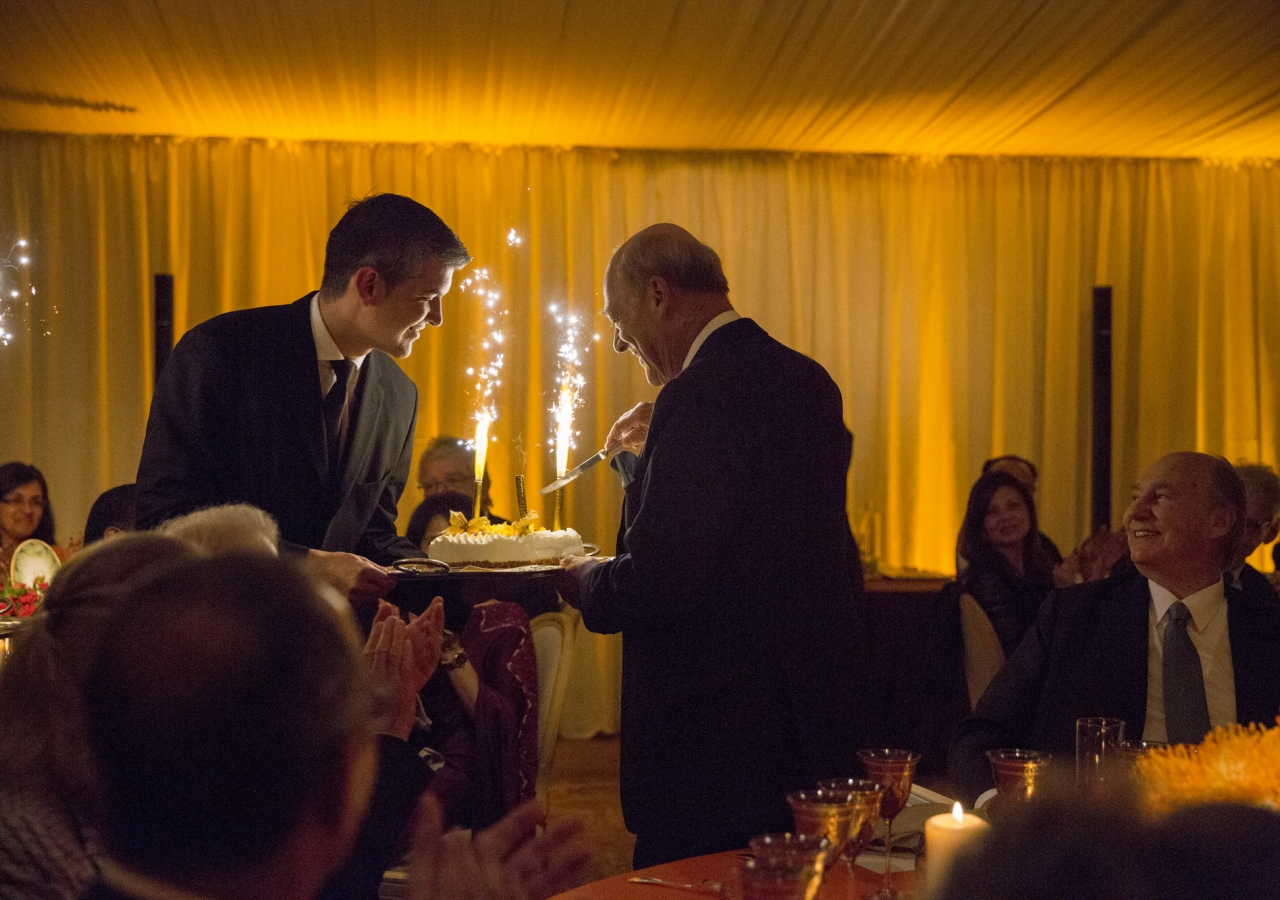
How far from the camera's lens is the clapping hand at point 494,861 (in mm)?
956

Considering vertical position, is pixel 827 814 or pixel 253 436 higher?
pixel 253 436

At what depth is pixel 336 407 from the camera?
254cm

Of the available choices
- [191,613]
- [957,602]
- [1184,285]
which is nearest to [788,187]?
[1184,285]

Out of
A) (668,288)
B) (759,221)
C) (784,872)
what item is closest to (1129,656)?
(668,288)

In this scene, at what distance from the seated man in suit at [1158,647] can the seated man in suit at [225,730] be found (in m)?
1.74

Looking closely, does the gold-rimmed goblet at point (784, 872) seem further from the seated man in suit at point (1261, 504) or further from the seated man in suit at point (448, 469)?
the seated man in suit at point (448, 469)

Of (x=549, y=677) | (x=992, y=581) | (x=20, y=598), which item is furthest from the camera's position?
(x=992, y=581)

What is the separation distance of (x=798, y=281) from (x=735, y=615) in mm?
5236

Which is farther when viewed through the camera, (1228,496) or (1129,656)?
(1228,496)

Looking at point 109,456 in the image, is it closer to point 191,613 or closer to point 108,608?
point 108,608

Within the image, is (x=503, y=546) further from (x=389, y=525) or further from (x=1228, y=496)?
(x=1228, y=496)

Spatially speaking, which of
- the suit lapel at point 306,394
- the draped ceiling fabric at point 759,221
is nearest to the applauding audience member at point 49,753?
the suit lapel at point 306,394

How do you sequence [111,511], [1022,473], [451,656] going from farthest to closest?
[1022,473]
[111,511]
[451,656]

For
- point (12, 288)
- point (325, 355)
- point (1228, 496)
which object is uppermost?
point (12, 288)
